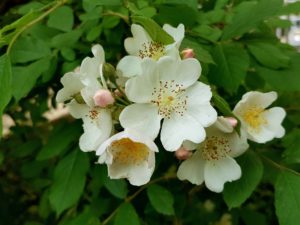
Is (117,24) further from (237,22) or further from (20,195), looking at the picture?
(20,195)

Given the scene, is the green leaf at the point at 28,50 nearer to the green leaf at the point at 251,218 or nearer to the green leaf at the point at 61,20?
the green leaf at the point at 61,20

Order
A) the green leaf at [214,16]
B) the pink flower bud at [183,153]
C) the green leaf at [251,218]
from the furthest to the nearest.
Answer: the green leaf at [251,218], the green leaf at [214,16], the pink flower bud at [183,153]

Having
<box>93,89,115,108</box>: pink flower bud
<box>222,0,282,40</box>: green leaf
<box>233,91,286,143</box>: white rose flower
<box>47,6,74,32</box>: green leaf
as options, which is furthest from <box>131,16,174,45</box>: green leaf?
<box>47,6,74,32</box>: green leaf

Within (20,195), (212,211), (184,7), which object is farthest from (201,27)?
(20,195)

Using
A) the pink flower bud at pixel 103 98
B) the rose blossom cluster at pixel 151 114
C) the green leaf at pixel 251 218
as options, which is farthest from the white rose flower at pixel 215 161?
the green leaf at pixel 251 218

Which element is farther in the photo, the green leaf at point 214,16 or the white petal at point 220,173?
the green leaf at point 214,16

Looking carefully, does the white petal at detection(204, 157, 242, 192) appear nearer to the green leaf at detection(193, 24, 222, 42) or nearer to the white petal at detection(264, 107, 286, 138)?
the white petal at detection(264, 107, 286, 138)

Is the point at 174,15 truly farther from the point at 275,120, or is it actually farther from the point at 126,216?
the point at 126,216
